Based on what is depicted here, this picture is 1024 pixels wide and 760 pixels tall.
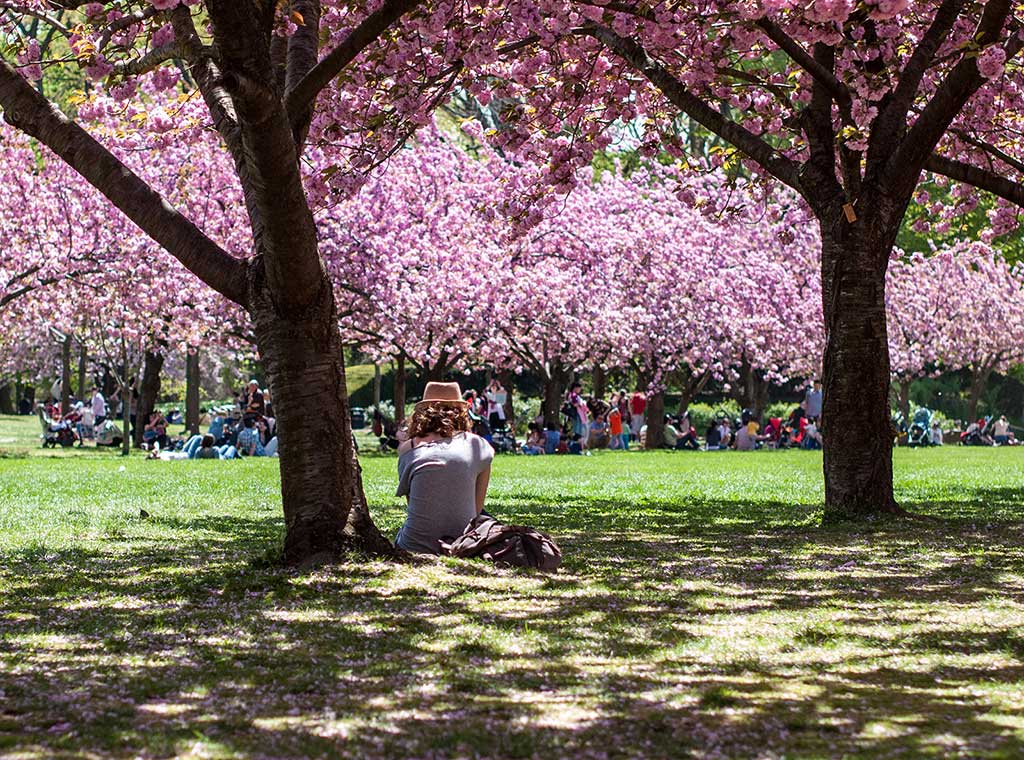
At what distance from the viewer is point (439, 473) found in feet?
31.2

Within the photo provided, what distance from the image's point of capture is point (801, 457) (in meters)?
32.9

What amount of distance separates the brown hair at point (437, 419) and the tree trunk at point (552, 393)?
29922 mm

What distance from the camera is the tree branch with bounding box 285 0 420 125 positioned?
8.45 meters

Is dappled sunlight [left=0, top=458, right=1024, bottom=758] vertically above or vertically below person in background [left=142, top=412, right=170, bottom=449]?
below

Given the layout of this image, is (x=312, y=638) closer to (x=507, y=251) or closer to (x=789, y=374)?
(x=507, y=251)

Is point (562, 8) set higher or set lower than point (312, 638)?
higher

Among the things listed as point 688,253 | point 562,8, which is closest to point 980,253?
point 688,253

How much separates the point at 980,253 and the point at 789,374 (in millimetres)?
8309

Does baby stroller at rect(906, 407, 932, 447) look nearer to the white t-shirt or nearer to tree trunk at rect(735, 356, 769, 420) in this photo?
tree trunk at rect(735, 356, 769, 420)

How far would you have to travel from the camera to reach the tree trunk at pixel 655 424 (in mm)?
44344

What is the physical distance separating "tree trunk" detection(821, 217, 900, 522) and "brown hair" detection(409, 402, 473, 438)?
477 centimetres

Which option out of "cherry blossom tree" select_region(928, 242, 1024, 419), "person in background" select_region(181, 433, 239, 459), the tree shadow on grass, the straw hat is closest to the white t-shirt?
"person in background" select_region(181, 433, 239, 459)

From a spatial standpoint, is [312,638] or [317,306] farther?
[317,306]

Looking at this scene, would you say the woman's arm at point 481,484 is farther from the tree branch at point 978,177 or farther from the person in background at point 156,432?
the person in background at point 156,432
